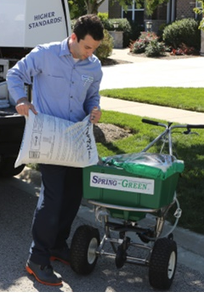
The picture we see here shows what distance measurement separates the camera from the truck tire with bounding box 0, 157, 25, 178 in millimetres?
6997

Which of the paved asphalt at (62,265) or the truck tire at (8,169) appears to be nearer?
the paved asphalt at (62,265)

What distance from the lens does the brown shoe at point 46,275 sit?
167 inches

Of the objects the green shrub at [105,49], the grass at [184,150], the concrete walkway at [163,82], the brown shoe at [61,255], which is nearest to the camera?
the brown shoe at [61,255]

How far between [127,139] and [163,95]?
165 inches

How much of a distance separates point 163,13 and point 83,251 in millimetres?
28156

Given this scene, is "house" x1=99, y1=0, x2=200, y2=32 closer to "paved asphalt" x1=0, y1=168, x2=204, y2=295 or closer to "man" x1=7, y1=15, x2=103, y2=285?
"paved asphalt" x1=0, y1=168, x2=204, y2=295

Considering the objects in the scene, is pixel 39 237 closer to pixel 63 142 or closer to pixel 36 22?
pixel 63 142

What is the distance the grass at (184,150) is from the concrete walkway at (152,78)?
1.69 ft

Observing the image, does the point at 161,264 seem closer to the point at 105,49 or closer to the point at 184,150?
the point at 184,150

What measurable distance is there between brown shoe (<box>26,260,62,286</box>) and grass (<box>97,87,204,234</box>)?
1608mm

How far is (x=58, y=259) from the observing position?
183 inches

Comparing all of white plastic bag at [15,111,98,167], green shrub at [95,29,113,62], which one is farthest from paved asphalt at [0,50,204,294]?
green shrub at [95,29,113,62]

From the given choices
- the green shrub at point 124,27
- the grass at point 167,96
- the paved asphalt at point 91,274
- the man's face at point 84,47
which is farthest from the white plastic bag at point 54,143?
the green shrub at point 124,27

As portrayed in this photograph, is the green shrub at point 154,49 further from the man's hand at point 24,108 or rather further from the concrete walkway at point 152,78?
the man's hand at point 24,108
